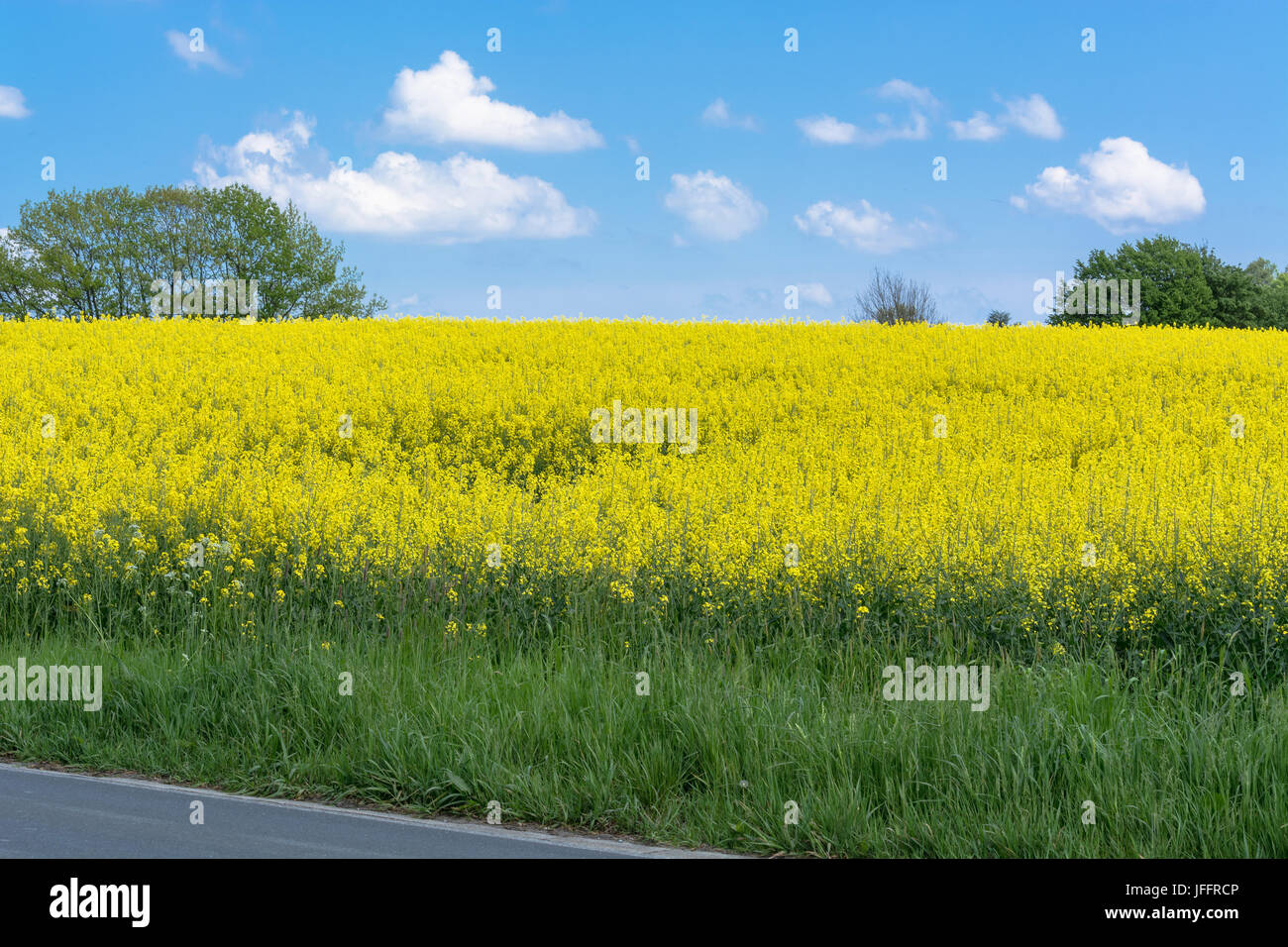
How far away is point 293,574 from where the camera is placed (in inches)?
427

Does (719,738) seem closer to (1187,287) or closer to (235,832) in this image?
(235,832)

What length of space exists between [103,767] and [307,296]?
55815 millimetres

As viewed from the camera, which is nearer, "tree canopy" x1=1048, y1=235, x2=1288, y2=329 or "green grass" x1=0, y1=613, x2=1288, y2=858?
"green grass" x1=0, y1=613, x2=1288, y2=858

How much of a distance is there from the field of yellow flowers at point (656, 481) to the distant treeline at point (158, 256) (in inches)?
1299

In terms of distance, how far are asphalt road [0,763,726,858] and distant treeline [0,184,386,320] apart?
5389cm

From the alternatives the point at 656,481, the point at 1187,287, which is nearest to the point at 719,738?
the point at 656,481

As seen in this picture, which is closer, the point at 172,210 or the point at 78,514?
the point at 78,514

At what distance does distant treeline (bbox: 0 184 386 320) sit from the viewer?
192 ft

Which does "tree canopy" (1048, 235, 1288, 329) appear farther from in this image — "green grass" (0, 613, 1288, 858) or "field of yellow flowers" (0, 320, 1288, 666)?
"green grass" (0, 613, 1288, 858)

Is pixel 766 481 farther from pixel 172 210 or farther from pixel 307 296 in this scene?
pixel 172 210

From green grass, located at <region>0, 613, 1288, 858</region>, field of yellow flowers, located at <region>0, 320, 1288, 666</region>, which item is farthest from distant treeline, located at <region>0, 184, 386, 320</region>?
green grass, located at <region>0, 613, 1288, 858</region>

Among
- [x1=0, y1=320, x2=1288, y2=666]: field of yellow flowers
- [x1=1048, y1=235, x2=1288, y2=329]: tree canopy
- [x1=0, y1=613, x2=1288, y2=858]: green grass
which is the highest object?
[x1=1048, y1=235, x2=1288, y2=329]: tree canopy

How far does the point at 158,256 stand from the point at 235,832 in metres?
Answer: 60.4
